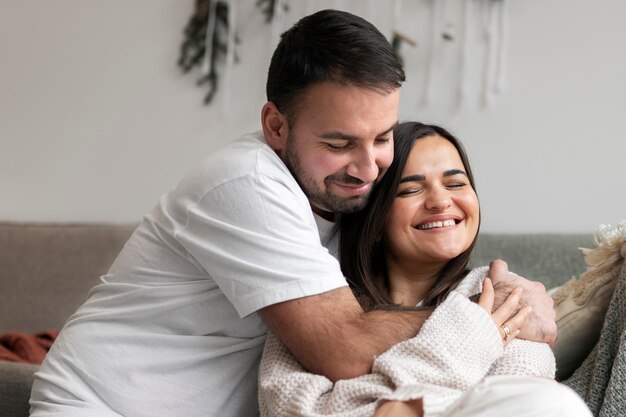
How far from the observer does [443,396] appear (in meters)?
1.54

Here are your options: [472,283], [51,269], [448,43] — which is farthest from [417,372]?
[51,269]

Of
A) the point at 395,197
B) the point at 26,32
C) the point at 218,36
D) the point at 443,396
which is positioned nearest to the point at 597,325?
the point at 395,197

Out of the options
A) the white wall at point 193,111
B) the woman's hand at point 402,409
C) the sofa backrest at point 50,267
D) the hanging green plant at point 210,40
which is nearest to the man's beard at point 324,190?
the woman's hand at point 402,409

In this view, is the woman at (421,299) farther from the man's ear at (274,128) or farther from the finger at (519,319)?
the man's ear at (274,128)

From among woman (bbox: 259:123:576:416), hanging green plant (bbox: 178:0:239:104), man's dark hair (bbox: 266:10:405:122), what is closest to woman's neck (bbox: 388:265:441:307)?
woman (bbox: 259:123:576:416)

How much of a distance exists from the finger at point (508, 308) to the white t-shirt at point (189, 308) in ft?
0.98

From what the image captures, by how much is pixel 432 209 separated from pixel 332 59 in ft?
1.34

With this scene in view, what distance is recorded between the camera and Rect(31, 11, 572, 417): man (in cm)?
172

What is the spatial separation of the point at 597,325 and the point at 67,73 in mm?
2264

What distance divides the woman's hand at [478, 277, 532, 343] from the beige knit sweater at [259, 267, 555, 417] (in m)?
0.03

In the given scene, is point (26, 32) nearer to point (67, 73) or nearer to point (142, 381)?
point (67, 73)

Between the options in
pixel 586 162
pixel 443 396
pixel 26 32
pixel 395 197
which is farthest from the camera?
pixel 26 32

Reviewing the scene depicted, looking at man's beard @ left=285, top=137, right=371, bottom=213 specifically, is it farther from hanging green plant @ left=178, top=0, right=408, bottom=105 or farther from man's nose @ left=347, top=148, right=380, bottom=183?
hanging green plant @ left=178, top=0, right=408, bottom=105

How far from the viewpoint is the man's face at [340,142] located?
5.98 feet
